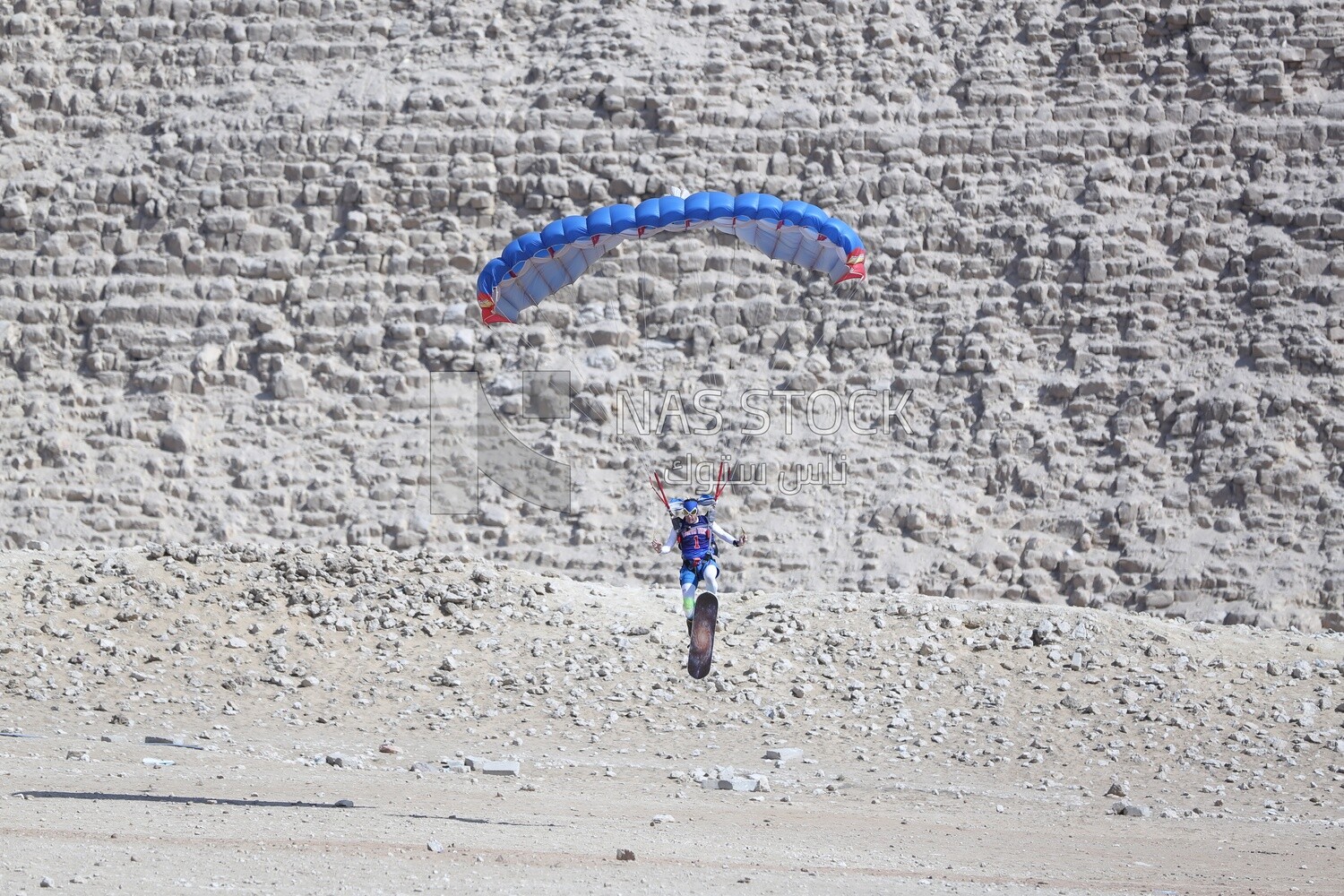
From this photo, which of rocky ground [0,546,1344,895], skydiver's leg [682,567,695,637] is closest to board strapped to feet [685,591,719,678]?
skydiver's leg [682,567,695,637]

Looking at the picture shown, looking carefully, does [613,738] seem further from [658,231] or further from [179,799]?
[658,231]

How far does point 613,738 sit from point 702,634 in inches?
121

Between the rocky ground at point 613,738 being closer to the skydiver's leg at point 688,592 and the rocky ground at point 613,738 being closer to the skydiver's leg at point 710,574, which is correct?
the skydiver's leg at point 688,592

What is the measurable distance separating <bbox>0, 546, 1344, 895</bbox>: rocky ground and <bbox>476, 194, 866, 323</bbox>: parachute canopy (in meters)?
3.74

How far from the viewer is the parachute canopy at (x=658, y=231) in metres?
11.4

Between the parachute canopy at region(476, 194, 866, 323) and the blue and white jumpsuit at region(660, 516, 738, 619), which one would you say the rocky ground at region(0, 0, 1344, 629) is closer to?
the parachute canopy at region(476, 194, 866, 323)

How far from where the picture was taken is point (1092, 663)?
14.3 m

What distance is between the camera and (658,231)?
1194cm

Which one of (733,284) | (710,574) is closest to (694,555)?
(710,574)

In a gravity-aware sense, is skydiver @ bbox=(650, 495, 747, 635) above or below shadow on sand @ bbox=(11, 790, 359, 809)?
above

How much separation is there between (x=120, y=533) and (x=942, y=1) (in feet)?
39.6

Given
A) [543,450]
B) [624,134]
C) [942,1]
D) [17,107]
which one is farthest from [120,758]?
[942,1]

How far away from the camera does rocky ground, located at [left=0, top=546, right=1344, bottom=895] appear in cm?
873

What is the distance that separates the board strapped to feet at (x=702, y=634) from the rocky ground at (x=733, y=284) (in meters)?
6.20
